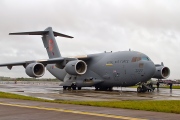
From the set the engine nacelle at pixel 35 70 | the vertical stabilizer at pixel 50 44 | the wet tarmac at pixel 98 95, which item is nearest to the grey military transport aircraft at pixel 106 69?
the engine nacelle at pixel 35 70

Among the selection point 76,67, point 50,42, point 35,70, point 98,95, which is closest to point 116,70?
point 76,67

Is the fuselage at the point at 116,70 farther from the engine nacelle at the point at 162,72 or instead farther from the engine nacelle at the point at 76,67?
the engine nacelle at the point at 162,72

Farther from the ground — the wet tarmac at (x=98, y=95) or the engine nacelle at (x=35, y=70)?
the engine nacelle at (x=35, y=70)

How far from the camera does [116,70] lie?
30.8 m

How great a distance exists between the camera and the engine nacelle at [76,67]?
31.0 m

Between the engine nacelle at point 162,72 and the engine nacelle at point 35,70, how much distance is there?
13302 mm

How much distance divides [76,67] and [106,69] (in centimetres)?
342

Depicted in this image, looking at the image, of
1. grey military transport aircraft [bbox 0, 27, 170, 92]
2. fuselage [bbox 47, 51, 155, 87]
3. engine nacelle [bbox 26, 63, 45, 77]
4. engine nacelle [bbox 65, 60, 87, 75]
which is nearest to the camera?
fuselage [bbox 47, 51, 155, 87]

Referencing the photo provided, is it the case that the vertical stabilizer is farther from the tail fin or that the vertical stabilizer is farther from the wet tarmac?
the wet tarmac

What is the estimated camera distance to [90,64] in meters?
34.9

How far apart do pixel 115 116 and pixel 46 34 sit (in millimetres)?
33244

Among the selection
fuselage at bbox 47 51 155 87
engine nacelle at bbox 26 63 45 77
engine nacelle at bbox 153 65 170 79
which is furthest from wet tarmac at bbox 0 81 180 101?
engine nacelle at bbox 153 65 170 79

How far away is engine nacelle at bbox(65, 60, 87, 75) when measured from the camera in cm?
3101

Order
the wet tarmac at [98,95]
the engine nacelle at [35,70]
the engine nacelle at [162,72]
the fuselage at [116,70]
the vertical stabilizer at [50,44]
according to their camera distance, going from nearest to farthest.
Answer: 1. the wet tarmac at [98,95]
2. the fuselage at [116,70]
3. the engine nacelle at [35,70]
4. the engine nacelle at [162,72]
5. the vertical stabilizer at [50,44]
